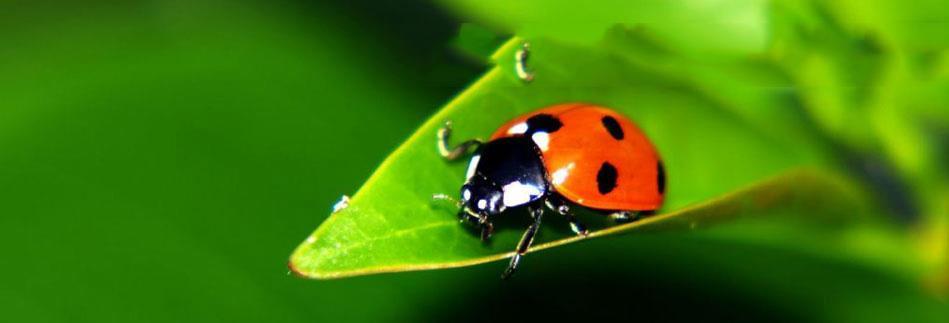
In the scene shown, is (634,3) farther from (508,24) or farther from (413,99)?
(413,99)

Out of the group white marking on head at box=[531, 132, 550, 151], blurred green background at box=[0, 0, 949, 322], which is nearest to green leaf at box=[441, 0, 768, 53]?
blurred green background at box=[0, 0, 949, 322]

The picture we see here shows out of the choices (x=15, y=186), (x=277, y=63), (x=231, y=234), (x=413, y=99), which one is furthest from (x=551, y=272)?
(x=15, y=186)

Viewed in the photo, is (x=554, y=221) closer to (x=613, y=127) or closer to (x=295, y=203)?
(x=613, y=127)

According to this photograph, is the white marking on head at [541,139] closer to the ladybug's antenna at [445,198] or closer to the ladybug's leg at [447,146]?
the ladybug's leg at [447,146]

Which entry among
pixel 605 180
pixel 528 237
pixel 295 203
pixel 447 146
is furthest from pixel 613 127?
pixel 295 203

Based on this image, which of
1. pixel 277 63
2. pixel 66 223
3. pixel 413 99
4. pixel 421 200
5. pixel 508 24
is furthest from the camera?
pixel 277 63

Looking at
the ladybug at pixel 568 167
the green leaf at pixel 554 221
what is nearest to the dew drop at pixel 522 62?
the green leaf at pixel 554 221

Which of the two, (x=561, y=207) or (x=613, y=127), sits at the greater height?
(x=613, y=127)
